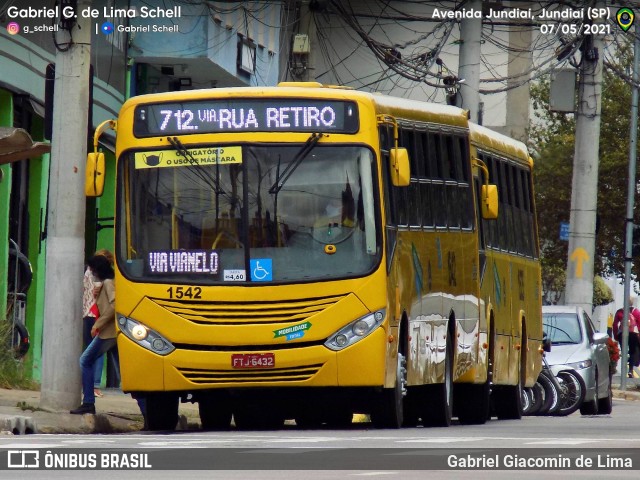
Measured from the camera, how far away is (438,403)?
2050 centimetres

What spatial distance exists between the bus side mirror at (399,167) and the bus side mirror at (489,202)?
3920 mm

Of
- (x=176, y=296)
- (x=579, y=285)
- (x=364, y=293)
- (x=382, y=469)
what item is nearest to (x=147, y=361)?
(x=176, y=296)

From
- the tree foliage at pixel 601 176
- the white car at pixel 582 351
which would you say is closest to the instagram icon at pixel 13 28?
the white car at pixel 582 351

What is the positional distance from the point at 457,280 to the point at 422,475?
32.9 feet

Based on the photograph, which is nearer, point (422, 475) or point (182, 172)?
point (422, 475)

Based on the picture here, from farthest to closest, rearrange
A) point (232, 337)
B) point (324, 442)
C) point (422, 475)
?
point (232, 337)
point (324, 442)
point (422, 475)

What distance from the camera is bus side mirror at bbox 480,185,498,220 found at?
2166cm

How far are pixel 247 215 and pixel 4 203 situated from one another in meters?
9.40

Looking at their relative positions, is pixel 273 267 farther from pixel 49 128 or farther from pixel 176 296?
pixel 49 128

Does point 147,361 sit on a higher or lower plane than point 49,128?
lower

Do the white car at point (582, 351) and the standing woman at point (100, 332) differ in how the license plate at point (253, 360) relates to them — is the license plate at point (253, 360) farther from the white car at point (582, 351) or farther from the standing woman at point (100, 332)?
the white car at point (582, 351)

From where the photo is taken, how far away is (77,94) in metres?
19.4

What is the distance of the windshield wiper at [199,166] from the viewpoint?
17.6m

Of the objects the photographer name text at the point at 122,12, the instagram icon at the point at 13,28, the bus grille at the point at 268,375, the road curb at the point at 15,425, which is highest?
the photographer name text at the point at 122,12
